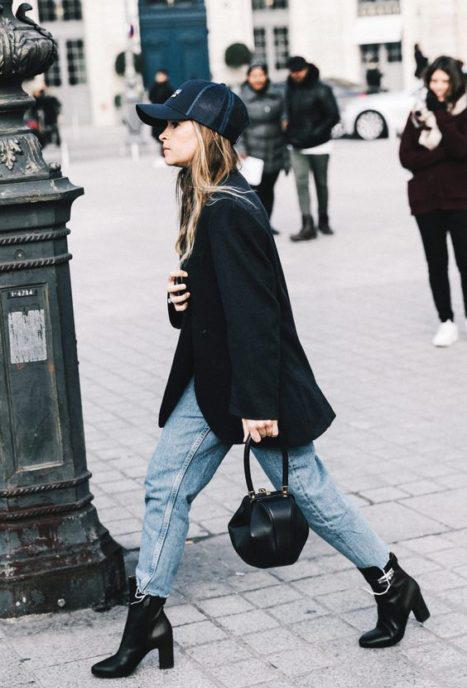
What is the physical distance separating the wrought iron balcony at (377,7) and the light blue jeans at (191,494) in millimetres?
43158

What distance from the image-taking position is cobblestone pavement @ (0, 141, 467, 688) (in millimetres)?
4059

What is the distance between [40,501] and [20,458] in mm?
170

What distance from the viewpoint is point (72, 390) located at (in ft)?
14.9

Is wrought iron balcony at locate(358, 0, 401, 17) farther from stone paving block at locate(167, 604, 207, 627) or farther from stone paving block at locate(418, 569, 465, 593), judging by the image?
stone paving block at locate(167, 604, 207, 627)

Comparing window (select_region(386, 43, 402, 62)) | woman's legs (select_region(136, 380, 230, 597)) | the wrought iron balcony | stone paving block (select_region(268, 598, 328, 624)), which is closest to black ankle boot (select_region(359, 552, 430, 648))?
stone paving block (select_region(268, 598, 328, 624))

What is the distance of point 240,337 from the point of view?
149 inches

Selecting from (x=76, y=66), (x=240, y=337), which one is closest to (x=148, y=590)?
(x=240, y=337)

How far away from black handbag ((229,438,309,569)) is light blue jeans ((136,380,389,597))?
133mm

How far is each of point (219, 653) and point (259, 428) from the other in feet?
2.64

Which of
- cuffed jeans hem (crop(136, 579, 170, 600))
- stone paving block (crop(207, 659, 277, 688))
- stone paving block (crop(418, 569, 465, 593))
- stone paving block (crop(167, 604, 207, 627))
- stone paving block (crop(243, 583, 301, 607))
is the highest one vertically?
cuffed jeans hem (crop(136, 579, 170, 600))

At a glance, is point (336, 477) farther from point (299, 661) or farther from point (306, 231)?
point (306, 231)

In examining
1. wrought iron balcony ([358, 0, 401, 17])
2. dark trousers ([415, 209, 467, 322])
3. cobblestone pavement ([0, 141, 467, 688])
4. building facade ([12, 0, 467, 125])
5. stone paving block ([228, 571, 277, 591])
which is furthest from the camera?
wrought iron balcony ([358, 0, 401, 17])

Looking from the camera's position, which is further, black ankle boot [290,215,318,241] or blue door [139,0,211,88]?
blue door [139,0,211,88]

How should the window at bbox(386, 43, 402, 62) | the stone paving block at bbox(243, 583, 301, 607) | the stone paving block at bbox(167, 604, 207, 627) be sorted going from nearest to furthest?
the stone paving block at bbox(167, 604, 207, 627), the stone paving block at bbox(243, 583, 301, 607), the window at bbox(386, 43, 402, 62)
